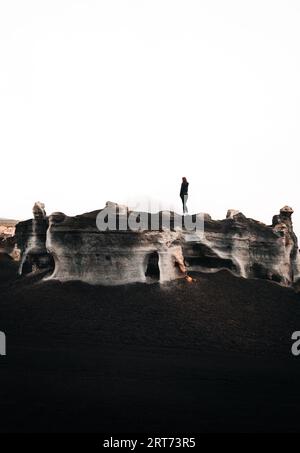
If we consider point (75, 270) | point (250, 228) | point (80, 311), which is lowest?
point (80, 311)

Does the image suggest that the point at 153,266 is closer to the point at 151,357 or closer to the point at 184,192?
the point at 184,192

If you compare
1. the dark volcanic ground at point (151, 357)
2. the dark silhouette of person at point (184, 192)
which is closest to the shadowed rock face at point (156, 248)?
the dark silhouette of person at point (184, 192)

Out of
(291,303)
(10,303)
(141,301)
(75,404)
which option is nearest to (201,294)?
(141,301)

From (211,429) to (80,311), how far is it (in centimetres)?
2130

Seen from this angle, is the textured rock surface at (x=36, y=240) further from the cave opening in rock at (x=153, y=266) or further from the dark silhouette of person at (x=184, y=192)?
the dark silhouette of person at (x=184, y=192)

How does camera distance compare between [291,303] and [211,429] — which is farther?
[291,303]

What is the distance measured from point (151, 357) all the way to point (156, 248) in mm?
12149

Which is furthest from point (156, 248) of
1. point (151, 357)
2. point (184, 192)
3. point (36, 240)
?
point (151, 357)

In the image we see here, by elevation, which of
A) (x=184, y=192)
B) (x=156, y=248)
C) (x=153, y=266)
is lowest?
(x=153, y=266)

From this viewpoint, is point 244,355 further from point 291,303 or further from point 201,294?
point 291,303

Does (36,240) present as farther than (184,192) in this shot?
Yes

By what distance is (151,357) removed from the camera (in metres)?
32.3

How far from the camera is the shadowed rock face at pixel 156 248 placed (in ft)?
142

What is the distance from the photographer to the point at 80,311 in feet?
131
